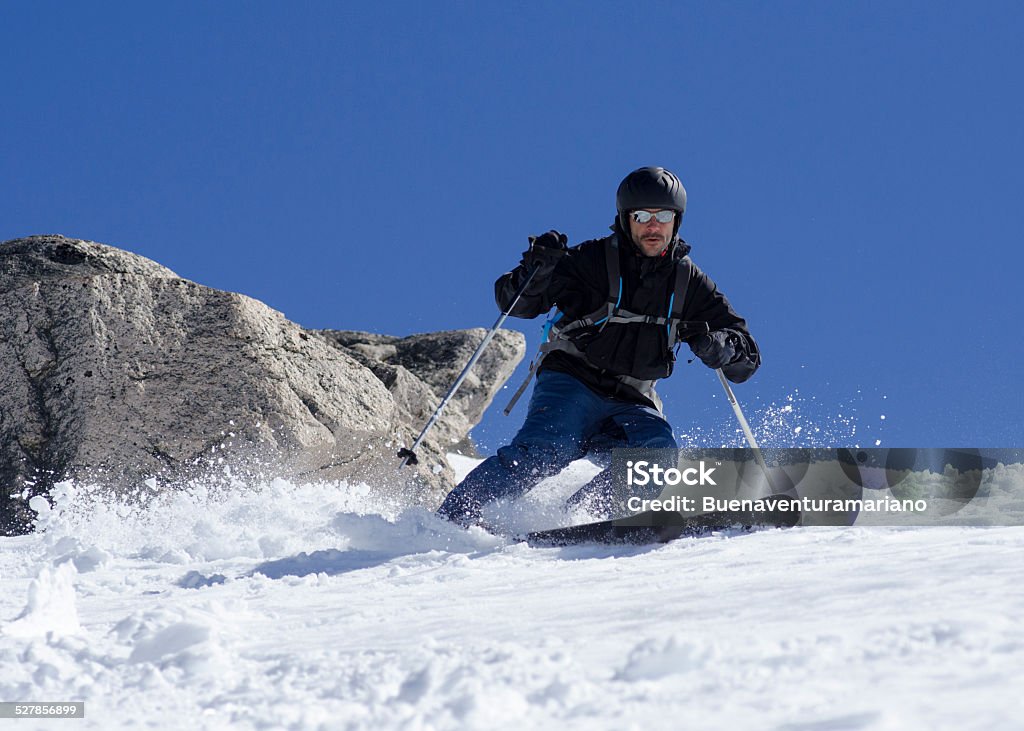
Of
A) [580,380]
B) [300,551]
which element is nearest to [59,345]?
[300,551]

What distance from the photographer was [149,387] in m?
9.12

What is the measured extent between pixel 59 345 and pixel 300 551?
16.6 feet

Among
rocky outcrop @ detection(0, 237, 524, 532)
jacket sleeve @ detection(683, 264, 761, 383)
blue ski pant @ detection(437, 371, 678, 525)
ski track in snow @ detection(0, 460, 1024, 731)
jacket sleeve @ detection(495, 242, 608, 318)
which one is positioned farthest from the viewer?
rocky outcrop @ detection(0, 237, 524, 532)

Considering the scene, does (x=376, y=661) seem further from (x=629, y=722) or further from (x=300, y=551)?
(x=300, y=551)

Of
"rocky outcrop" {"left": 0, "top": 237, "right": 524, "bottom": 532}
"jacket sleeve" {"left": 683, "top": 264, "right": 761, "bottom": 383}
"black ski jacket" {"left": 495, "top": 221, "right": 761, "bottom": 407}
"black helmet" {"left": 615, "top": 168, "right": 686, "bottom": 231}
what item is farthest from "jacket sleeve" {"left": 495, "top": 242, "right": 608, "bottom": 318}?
"rocky outcrop" {"left": 0, "top": 237, "right": 524, "bottom": 532}

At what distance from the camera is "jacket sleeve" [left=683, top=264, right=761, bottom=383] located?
649cm

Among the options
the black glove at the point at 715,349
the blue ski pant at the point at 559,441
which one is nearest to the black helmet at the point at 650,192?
the black glove at the point at 715,349

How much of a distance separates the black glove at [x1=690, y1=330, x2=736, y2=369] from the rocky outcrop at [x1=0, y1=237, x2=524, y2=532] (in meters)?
4.52

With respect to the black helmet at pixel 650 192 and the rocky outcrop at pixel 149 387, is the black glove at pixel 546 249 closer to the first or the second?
the black helmet at pixel 650 192

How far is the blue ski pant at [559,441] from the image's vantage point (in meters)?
6.03

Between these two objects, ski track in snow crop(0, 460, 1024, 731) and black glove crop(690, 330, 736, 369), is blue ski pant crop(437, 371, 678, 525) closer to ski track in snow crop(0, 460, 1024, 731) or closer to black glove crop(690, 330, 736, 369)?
black glove crop(690, 330, 736, 369)

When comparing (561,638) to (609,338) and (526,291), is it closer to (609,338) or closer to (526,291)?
(609,338)

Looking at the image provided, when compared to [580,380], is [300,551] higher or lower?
lower

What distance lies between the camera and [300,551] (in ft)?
18.1
